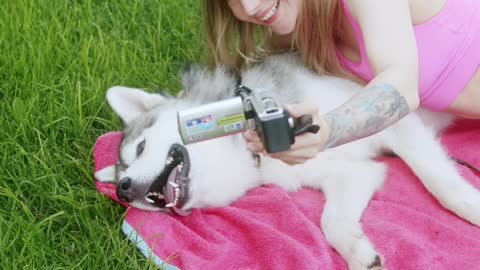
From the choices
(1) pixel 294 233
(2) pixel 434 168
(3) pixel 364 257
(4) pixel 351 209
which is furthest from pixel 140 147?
(2) pixel 434 168

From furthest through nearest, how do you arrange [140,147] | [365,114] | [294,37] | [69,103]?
[69,103] → [294,37] → [140,147] → [365,114]

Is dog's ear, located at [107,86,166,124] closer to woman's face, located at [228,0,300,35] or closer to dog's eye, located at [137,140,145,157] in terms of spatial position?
dog's eye, located at [137,140,145,157]

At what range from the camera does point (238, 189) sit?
2.82 metres

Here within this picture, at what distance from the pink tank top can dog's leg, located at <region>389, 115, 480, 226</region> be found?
156 mm

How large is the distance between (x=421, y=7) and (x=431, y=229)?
87 cm

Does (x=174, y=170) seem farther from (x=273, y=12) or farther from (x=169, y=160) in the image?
(x=273, y=12)

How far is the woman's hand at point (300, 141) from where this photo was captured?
6.29 ft

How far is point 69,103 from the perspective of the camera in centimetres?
328

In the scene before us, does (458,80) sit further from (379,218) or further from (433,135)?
Result: (379,218)

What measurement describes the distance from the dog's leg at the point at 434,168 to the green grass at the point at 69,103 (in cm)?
111

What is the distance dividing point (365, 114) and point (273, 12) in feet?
2.62

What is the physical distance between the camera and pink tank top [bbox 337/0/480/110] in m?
2.89

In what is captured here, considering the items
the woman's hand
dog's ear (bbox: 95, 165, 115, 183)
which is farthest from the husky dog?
the woman's hand

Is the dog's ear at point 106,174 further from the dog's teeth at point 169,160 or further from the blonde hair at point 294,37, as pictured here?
Result: the blonde hair at point 294,37
